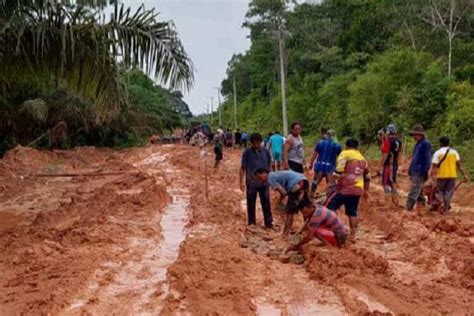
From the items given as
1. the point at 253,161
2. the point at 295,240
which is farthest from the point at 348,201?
the point at 253,161

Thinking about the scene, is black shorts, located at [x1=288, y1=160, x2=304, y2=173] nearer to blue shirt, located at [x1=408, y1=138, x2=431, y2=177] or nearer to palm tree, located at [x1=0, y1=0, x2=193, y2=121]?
blue shirt, located at [x1=408, y1=138, x2=431, y2=177]

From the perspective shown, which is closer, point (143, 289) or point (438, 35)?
point (143, 289)

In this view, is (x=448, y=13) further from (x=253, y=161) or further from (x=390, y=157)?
(x=253, y=161)

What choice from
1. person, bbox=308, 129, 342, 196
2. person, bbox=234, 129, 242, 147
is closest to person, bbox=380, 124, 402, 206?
person, bbox=308, 129, 342, 196

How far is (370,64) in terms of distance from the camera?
3222cm

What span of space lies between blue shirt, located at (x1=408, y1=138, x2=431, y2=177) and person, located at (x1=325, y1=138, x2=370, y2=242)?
2.51m

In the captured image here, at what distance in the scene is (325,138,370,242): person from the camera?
28.8 ft

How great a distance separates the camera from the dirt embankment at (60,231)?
642 centimetres

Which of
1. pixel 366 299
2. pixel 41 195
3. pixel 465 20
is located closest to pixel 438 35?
pixel 465 20

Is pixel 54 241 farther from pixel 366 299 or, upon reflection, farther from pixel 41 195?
pixel 41 195

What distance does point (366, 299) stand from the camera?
6.06 metres

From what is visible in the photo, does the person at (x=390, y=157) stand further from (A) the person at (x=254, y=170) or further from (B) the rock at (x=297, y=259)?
(B) the rock at (x=297, y=259)

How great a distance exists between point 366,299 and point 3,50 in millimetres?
6311

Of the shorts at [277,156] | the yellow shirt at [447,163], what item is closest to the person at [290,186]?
the yellow shirt at [447,163]
